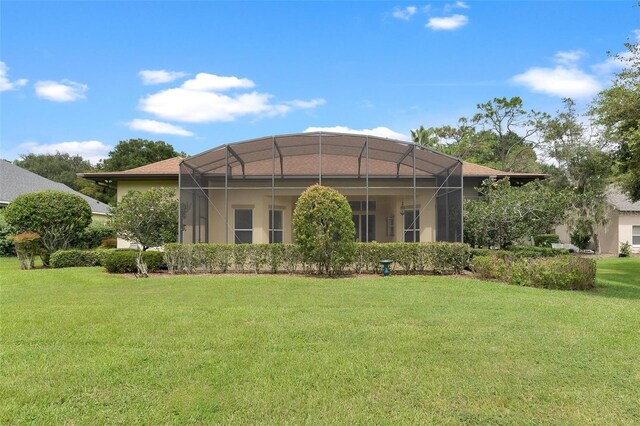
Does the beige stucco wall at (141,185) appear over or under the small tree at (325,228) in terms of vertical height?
over

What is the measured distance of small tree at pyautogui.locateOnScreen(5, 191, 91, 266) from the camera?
14.4 metres

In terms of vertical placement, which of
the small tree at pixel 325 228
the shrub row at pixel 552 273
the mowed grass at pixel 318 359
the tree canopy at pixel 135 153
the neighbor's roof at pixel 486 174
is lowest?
the mowed grass at pixel 318 359

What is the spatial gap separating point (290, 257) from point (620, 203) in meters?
23.5

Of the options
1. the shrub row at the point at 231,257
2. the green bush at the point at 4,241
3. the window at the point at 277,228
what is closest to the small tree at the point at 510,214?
the shrub row at the point at 231,257

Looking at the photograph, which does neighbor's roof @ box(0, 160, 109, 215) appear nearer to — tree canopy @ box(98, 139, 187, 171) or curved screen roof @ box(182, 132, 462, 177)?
curved screen roof @ box(182, 132, 462, 177)

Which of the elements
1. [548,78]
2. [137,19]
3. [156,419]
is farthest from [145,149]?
[156,419]

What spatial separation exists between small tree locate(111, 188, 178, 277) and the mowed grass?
5124mm

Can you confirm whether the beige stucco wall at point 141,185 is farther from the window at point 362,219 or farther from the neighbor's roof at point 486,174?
the neighbor's roof at point 486,174

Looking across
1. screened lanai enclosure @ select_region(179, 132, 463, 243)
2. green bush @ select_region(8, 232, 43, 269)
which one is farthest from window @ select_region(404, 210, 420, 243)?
green bush @ select_region(8, 232, 43, 269)

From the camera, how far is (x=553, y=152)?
91.4 ft

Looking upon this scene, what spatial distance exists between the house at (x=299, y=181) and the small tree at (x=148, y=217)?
1.62ft

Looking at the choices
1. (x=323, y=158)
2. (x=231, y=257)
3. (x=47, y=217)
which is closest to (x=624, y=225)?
(x=323, y=158)

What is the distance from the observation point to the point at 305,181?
51.7 feet

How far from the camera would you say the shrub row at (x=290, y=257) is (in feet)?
39.9
